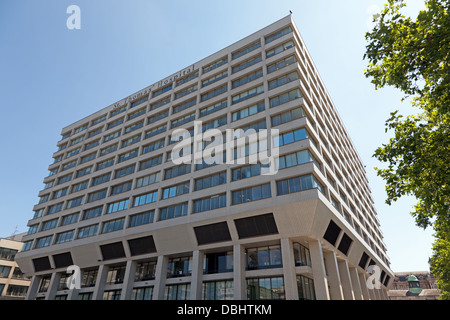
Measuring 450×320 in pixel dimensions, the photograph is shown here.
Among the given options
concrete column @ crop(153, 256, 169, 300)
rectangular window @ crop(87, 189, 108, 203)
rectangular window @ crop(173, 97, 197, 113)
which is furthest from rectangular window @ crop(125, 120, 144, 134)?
concrete column @ crop(153, 256, 169, 300)

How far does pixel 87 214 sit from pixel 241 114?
3057 cm

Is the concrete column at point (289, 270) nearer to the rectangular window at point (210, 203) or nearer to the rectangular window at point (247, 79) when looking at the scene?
the rectangular window at point (210, 203)

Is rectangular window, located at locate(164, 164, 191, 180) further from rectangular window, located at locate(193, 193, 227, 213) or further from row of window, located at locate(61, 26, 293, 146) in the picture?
row of window, located at locate(61, 26, 293, 146)

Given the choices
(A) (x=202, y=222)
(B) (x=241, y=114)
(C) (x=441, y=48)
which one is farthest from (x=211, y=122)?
(C) (x=441, y=48)

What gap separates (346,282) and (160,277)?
Answer: 2373cm

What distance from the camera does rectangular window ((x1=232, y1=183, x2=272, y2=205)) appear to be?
30.5 metres

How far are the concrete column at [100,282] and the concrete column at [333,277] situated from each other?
1207 inches

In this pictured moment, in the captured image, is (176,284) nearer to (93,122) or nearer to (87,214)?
(87,214)

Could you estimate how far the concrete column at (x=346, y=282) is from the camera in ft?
114

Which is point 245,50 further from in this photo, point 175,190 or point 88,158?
point 88,158

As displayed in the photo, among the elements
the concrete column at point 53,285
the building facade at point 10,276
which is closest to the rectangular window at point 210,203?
the concrete column at point 53,285

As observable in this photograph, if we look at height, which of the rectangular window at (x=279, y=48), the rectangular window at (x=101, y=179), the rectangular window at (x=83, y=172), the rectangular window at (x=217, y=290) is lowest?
the rectangular window at (x=217, y=290)

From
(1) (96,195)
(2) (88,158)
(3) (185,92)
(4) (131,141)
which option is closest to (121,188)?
(1) (96,195)
